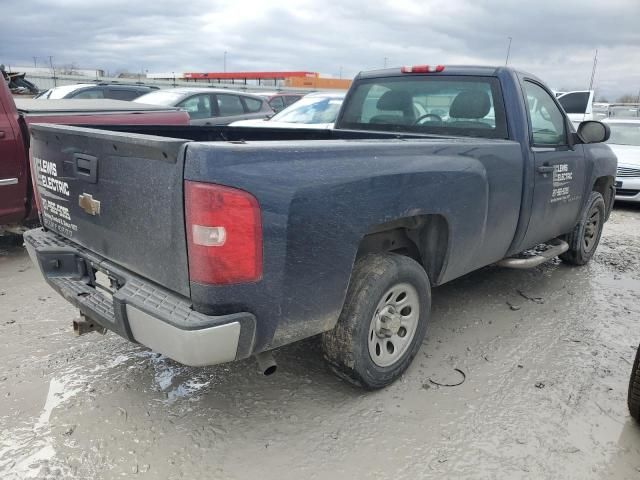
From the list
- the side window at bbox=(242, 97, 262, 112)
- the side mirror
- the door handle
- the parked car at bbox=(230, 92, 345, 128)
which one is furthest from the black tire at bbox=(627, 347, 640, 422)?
the side window at bbox=(242, 97, 262, 112)

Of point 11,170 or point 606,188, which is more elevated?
point 11,170

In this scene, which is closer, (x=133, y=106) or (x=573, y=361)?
(x=573, y=361)

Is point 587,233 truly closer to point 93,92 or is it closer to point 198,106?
point 198,106

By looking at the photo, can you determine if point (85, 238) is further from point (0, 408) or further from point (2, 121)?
point (2, 121)

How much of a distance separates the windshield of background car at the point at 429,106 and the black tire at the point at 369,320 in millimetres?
1433

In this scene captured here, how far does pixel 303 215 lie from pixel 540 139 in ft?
8.52

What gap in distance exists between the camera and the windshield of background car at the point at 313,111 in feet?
27.4

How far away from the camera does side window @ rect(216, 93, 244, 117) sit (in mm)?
10617

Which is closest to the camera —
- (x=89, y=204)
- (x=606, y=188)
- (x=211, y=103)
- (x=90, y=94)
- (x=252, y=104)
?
(x=89, y=204)

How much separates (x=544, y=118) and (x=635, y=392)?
2341mm

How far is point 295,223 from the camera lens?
88.9 inches

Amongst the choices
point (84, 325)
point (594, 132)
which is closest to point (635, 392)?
point (594, 132)

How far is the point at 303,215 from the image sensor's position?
7.50 feet

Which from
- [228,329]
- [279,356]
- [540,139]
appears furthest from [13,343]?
[540,139]
